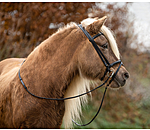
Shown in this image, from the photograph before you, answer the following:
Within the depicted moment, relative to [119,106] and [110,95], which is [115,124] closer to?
[119,106]

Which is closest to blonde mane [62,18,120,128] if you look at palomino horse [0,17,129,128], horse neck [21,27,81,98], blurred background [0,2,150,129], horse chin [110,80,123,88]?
palomino horse [0,17,129,128]

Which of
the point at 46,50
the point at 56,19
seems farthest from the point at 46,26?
the point at 46,50

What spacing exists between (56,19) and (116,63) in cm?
348

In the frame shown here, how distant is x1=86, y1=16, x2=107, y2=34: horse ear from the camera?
198 centimetres

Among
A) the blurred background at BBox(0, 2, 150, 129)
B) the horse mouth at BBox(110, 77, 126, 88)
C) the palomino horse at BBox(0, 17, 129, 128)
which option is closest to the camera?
the palomino horse at BBox(0, 17, 129, 128)

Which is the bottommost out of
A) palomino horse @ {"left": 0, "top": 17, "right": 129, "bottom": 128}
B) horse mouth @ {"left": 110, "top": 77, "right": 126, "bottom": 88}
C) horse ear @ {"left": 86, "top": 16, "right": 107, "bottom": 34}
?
horse mouth @ {"left": 110, "top": 77, "right": 126, "bottom": 88}

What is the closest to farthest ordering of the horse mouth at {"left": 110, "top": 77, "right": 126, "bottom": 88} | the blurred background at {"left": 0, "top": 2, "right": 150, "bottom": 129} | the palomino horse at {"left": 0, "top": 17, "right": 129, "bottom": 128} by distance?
the palomino horse at {"left": 0, "top": 17, "right": 129, "bottom": 128}, the horse mouth at {"left": 110, "top": 77, "right": 126, "bottom": 88}, the blurred background at {"left": 0, "top": 2, "right": 150, "bottom": 129}

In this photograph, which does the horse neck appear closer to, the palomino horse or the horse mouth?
the palomino horse

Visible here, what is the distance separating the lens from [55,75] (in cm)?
196

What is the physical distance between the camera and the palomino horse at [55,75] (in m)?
1.94

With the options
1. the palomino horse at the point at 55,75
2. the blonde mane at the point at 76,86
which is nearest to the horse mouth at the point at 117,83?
the palomino horse at the point at 55,75

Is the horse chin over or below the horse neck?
below

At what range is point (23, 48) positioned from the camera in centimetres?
516

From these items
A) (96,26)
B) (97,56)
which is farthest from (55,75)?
(96,26)
